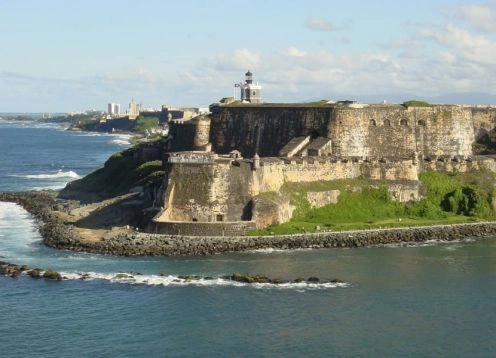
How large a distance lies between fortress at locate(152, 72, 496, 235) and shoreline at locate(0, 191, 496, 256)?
118cm

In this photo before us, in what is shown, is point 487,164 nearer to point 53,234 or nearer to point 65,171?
point 53,234

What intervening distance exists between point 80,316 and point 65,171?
61.5 meters

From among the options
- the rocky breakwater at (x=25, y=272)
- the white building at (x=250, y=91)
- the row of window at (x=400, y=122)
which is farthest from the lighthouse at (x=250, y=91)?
the rocky breakwater at (x=25, y=272)

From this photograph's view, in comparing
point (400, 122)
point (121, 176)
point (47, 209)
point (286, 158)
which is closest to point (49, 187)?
point (121, 176)

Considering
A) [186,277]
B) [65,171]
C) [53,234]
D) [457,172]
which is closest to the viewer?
[186,277]

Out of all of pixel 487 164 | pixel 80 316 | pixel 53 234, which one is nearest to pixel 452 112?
pixel 487 164

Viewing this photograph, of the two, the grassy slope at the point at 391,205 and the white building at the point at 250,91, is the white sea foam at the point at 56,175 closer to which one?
the white building at the point at 250,91

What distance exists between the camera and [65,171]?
91750 millimetres

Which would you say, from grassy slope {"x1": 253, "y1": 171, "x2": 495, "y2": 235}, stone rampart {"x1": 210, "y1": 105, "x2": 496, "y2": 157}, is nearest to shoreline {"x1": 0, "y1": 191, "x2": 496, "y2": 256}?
Answer: grassy slope {"x1": 253, "y1": 171, "x2": 495, "y2": 235}

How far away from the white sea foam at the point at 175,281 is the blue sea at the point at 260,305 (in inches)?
3.2

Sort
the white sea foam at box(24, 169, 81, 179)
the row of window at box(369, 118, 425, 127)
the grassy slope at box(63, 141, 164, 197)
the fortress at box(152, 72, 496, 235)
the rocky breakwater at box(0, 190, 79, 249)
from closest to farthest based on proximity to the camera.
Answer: the fortress at box(152, 72, 496, 235) → the rocky breakwater at box(0, 190, 79, 249) → the row of window at box(369, 118, 425, 127) → the grassy slope at box(63, 141, 164, 197) → the white sea foam at box(24, 169, 81, 179)

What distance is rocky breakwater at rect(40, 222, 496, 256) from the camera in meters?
42.6

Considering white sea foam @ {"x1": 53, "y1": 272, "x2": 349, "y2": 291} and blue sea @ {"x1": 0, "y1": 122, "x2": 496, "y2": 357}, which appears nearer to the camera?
blue sea @ {"x1": 0, "y1": 122, "x2": 496, "y2": 357}

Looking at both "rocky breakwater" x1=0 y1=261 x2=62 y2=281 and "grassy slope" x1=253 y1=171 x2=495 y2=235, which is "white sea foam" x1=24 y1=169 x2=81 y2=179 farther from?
"rocky breakwater" x1=0 y1=261 x2=62 y2=281
